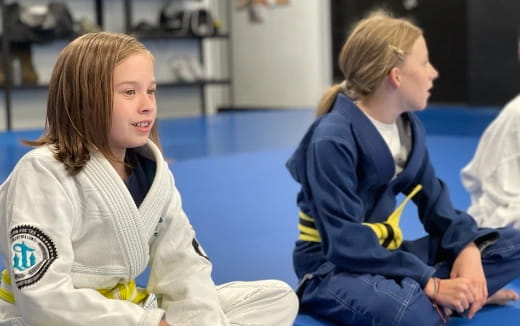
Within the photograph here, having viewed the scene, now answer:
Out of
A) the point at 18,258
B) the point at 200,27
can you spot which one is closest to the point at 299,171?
the point at 18,258

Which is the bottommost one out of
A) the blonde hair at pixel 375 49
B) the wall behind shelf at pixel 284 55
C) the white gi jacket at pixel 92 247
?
the wall behind shelf at pixel 284 55

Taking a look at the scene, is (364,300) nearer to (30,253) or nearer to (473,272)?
(473,272)

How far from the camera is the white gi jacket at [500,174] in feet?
9.17

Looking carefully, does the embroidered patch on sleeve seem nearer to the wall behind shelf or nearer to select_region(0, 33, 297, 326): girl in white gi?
select_region(0, 33, 297, 326): girl in white gi

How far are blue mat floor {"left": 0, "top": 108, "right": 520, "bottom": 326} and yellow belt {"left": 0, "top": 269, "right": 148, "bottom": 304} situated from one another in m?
0.54

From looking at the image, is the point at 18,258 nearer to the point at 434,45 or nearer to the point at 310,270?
the point at 310,270

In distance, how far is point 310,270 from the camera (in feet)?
7.23

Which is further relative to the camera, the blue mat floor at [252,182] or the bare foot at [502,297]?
the blue mat floor at [252,182]

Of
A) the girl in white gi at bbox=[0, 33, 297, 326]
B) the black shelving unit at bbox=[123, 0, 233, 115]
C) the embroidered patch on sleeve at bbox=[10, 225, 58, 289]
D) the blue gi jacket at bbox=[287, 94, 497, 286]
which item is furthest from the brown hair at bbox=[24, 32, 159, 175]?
the black shelving unit at bbox=[123, 0, 233, 115]

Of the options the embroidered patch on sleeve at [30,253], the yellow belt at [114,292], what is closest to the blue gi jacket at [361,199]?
the yellow belt at [114,292]

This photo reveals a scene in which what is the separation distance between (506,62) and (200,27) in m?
3.64

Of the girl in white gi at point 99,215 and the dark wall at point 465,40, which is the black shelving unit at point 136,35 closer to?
the dark wall at point 465,40

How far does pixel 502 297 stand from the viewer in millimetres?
2209

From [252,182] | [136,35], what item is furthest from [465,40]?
[252,182]
